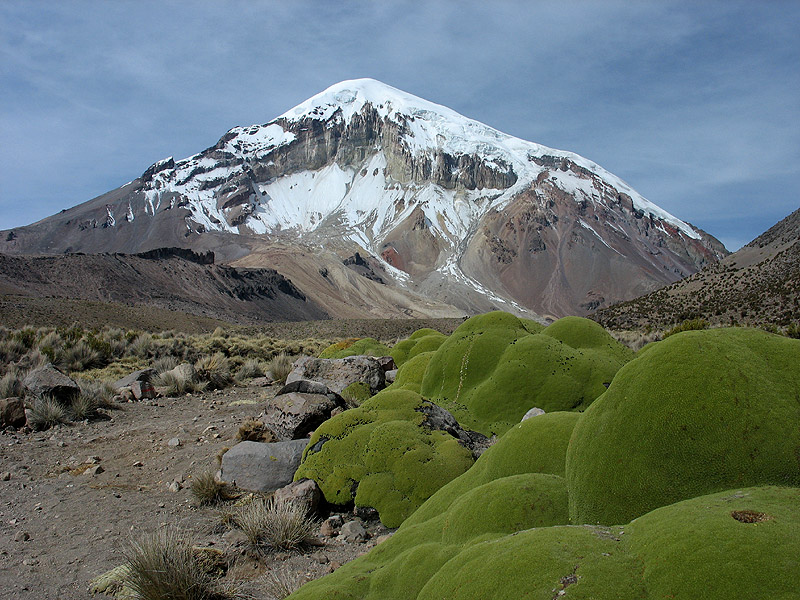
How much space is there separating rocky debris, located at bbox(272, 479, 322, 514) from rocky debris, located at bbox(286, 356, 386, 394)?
17.5ft

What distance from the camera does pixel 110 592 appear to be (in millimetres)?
5227

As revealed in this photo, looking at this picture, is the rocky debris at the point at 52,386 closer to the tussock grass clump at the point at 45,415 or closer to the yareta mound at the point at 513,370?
the tussock grass clump at the point at 45,415

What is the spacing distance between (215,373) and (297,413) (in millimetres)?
8919

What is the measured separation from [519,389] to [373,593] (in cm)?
484

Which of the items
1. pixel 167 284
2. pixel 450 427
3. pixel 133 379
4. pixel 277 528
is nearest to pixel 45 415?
pixel 133 379

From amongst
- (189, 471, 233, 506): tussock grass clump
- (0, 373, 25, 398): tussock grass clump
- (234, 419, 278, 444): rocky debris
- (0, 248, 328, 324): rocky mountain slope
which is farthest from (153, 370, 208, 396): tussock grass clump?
(0, 248, 328, 324): rocky mountain slope

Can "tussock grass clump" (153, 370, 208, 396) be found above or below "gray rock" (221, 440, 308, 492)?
above

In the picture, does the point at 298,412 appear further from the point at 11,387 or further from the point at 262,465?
the point at 11,387

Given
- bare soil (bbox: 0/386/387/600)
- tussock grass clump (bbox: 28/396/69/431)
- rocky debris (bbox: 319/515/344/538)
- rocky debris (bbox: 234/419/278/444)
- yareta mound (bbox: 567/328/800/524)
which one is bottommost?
rocky debris (bbox: 319/515/344/538)

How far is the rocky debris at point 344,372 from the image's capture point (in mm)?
12797

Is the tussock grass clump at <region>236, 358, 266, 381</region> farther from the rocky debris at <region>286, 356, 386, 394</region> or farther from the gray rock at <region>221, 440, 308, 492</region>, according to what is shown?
the gray rock at <region>221, 440, 308, 492</region>

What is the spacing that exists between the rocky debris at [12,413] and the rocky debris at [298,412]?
5.33 meters

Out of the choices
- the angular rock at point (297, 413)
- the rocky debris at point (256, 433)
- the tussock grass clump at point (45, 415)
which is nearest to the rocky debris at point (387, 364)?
the angular rock at point (297, 413)

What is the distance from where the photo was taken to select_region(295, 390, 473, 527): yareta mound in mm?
6602
